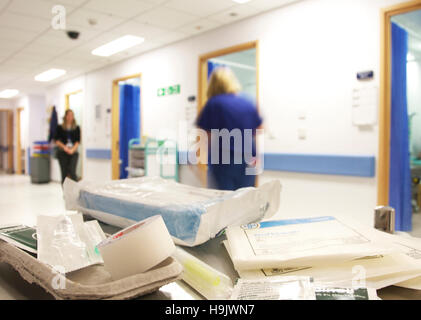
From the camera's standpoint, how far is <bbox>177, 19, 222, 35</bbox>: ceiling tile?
3996mm

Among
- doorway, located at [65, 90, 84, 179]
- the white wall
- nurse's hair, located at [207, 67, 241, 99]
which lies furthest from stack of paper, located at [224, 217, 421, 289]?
doorway, located at [65, 90, 84, 179]

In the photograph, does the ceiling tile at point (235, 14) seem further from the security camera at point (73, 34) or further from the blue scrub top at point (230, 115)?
the security camera at point (73, 34)

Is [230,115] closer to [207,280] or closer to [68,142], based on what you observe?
[207,280]

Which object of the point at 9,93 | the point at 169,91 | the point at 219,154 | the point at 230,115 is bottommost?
the point at 219,154

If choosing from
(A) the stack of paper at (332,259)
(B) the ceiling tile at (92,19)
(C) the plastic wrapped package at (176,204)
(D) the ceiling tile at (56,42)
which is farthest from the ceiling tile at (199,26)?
(A) the stack of paper at (332,259)

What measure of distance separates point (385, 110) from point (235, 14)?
75.9 inches

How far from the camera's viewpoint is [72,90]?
7.33 meters

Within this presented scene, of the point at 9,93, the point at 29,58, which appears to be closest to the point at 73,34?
the point at 29,58

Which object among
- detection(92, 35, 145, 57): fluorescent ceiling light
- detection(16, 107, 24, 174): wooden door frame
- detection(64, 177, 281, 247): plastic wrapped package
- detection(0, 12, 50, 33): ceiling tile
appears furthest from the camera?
detection(16, 107, 24, 174): wooden door frame

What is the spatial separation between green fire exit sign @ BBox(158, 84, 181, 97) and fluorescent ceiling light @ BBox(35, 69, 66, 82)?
2.70m

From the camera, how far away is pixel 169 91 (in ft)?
16.2

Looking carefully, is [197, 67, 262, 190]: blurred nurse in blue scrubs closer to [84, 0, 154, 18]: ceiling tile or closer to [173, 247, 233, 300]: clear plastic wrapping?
[84, 0, 154, 18]: ceiling tile

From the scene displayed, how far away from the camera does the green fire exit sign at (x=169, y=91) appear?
4809mm
